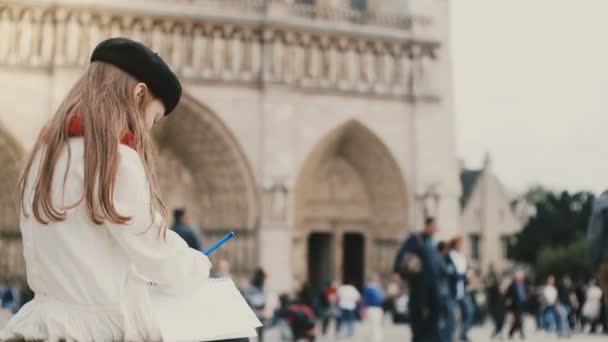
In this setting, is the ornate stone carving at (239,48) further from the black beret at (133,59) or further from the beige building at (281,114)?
the black beret at (133,59)

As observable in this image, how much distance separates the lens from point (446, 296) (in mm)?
9531

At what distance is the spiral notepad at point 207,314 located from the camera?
2.04m

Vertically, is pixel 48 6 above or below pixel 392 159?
above

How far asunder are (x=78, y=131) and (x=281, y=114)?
1980 centimetres

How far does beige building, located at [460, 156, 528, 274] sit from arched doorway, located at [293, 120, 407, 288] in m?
17.1

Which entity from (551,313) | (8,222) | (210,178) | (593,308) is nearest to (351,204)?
(210,178)

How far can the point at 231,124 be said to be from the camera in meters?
21.6

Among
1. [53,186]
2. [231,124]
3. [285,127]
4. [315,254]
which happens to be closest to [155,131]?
[231,124]

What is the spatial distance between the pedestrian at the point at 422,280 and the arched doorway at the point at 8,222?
45.6ft

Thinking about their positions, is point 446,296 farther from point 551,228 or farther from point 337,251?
point 551,228

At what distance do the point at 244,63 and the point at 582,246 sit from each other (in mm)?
20196

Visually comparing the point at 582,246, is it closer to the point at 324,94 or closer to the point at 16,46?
the point at 324,94

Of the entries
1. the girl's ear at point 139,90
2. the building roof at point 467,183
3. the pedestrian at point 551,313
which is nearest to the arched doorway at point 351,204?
the pedestrian at point 551,313

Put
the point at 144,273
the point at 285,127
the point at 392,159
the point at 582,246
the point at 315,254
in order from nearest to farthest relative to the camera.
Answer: the point at 144,273 < the point at 285,127 < the point at 392,159 < the point at 315,254 < the point at 582,246
